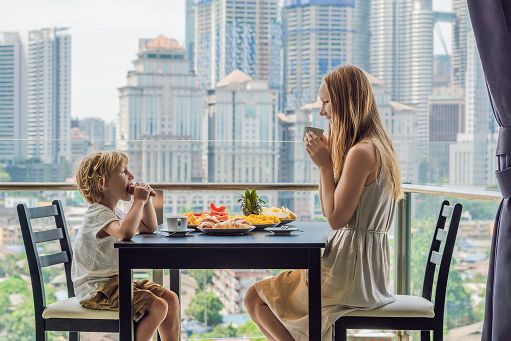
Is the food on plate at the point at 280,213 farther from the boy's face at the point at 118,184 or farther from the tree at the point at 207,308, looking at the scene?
the tree at the point at 207,308

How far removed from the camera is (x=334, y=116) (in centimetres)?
276

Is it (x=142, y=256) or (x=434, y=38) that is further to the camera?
(x=434, y=38)

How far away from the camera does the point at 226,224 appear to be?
8.64ft

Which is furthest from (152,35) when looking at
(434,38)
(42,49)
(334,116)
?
(334,116)

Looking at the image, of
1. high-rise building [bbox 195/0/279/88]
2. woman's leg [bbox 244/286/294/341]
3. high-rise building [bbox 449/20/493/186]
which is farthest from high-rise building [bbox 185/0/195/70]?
woman's leg [bbox 244/286/294/341]

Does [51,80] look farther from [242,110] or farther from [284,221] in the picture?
[284,221]

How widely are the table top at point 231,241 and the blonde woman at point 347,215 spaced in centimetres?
12

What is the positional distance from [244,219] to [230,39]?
1304cm

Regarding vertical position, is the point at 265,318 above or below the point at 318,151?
below

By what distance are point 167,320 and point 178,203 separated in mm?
914

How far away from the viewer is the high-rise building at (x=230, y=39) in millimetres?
15289

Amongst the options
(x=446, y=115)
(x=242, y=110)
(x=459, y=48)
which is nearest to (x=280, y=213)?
(x=242, y=110)

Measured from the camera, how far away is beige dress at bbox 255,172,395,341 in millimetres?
2596

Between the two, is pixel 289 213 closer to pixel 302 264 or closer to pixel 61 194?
pixel 302 264
